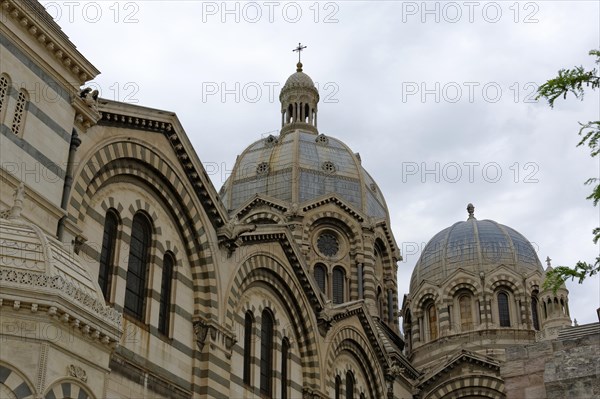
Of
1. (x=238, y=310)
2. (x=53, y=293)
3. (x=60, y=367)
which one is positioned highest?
(x=238, y=310)

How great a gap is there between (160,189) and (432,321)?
3138cm

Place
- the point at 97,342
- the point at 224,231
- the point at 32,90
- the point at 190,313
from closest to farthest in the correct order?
the point at 97,342 < the point at 32,90 < the point at 190,313 < the point at 224,231

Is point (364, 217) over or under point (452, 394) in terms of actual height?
over

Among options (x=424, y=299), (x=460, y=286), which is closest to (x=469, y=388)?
(x=460, y=286)

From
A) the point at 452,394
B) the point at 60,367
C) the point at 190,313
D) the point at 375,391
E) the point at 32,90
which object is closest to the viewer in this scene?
the point at 60,367

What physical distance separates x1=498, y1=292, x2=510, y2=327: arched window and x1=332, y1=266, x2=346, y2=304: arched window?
9.91 m

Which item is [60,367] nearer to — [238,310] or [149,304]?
[149,304]

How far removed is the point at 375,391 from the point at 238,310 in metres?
11.9

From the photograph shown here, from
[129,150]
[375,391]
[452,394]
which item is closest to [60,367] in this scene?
[129,150]

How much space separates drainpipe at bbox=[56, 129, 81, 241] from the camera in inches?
785

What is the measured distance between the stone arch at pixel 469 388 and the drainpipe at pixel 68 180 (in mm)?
28388

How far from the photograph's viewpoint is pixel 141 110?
2406 centimetres

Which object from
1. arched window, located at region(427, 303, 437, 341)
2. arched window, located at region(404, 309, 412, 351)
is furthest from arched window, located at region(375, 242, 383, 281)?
arched window, located at region(404, 309, 412, 351)

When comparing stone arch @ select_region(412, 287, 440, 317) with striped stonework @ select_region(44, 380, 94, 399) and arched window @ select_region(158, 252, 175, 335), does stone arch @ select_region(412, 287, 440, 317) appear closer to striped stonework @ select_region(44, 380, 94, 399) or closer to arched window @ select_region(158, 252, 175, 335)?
arched window @ select_region(158, 252, 175, 335)
